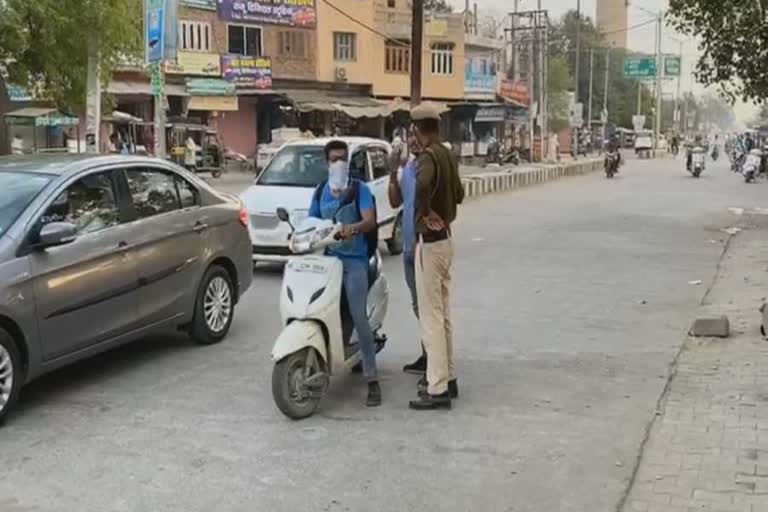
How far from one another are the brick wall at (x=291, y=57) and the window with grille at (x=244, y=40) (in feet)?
1.32

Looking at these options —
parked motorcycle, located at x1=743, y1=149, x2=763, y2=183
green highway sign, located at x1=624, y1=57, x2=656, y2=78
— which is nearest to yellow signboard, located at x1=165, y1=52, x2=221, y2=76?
parked motorcycle, located at x1=743, y1=149, x2=763, y2=183

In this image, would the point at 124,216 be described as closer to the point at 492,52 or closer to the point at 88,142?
the point at 88,142

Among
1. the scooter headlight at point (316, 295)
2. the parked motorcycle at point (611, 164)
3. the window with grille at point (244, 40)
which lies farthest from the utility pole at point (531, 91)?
the scooter headlight at point (316, 295)

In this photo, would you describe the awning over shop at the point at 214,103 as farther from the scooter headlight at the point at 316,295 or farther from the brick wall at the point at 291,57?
the scooter headlight at the point at 316,295

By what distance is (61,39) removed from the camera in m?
18.8

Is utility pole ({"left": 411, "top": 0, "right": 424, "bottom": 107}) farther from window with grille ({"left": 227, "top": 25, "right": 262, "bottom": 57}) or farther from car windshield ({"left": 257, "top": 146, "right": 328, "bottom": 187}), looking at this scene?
window with grille ({"left": 227, "top": 25, "right": 262, "bottom": 57})

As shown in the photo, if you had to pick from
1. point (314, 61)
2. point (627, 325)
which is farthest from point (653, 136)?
point (627, 325)

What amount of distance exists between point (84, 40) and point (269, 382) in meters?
14.2

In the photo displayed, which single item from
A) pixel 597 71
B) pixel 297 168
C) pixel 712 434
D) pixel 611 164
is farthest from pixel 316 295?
pixel 597 71

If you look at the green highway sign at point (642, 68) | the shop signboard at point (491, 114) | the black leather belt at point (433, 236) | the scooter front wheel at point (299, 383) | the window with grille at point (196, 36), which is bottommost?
the scooter front wheel at point (299, 383)

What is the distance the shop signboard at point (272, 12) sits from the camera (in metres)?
39.9

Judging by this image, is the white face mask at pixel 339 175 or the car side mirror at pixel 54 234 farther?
the white face mask at pixel 339 175

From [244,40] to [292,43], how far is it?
258cm

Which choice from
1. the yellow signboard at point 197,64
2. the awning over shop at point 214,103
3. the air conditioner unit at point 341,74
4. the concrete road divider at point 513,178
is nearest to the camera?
the concrete road divider at point 513,178
